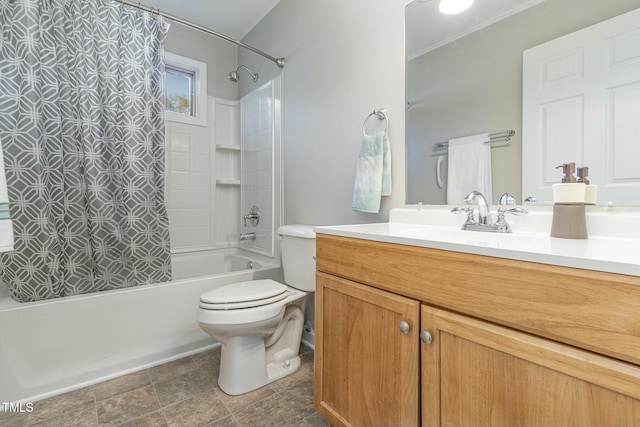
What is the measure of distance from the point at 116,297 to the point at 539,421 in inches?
73.0

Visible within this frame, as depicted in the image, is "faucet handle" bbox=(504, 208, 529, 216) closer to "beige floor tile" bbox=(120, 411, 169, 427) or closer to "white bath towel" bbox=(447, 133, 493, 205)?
"white bath towel" bbox=(447, 133, 493, 205)

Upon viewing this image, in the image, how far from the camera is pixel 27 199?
1.40 m

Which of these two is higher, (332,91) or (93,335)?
(332,91)

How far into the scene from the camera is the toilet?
137cm

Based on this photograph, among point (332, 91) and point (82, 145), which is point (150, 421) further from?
point (332, 91)

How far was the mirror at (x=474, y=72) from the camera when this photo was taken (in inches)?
39.2

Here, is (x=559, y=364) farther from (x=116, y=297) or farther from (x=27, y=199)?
(x=27, y=199)

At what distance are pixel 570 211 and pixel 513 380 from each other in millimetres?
522

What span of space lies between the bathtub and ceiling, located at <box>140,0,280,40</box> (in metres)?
2.07

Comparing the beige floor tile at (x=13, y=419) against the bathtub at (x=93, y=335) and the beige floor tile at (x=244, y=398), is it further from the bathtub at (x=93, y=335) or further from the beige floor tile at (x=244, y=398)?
the beige floor tile at (x=244, y=398)

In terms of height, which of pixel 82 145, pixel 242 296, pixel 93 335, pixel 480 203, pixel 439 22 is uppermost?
pixel 439 22

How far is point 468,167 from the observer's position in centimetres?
120

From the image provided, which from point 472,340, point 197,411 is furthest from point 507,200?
point 197,411

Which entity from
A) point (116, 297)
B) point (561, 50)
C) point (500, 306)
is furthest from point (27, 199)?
point (561, 50)
